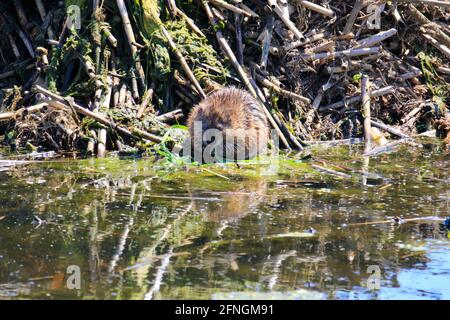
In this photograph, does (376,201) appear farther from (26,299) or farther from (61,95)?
(61,95)

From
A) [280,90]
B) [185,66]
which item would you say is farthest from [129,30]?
[280,90]

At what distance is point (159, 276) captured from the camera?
402 cm

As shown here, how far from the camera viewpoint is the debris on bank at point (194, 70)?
306 inches

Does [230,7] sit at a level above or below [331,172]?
above

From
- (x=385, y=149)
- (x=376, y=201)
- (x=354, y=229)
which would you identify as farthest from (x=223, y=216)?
(x=385, y=149)

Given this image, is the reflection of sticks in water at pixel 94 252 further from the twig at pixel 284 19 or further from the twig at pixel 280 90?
the twig at pixel 284 19

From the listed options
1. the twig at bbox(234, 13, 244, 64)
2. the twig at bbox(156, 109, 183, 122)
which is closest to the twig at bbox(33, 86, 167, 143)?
the twig at bbox(156, 109, 183, 122)

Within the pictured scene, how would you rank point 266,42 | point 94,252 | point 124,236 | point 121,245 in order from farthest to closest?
point 266,42 < point 124,236 < point 121,245 < point 94,252

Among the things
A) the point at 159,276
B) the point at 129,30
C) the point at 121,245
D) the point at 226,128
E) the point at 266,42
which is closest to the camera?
the point at 159,276

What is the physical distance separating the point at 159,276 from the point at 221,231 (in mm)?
927

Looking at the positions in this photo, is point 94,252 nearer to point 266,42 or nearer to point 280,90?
point 280,90

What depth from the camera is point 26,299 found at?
Answer: 12.0 feet

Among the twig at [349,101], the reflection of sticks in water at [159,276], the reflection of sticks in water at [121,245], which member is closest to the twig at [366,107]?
the twig at [349,101]

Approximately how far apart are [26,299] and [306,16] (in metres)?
6.33
